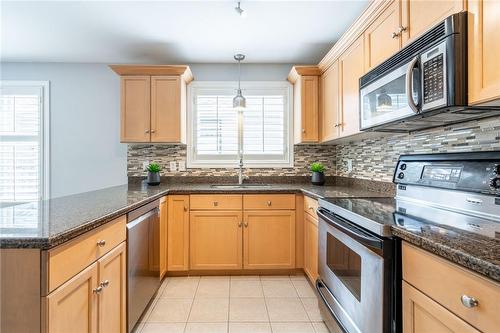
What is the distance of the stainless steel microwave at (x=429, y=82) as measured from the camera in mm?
1109

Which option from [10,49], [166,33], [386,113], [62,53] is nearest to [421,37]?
[386,113]

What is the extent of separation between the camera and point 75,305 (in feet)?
3.66

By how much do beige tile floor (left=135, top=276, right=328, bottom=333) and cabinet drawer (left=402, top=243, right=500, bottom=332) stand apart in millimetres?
1155

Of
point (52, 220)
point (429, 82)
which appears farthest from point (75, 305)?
point (429, 82)

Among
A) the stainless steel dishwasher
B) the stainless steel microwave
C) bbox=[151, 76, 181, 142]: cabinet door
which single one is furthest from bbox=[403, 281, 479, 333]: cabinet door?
bbox=[151, 76, 181, 142]: cabinet door

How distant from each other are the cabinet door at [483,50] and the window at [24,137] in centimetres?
397

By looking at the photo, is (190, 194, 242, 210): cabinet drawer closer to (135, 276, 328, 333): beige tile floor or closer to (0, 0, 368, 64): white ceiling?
(135, 276, 328, 333): beige tile floor

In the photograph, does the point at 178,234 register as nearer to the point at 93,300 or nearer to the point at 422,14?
the point at 93,300

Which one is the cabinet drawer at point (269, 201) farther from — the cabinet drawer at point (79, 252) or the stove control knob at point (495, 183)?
the stove control knob at point (495, 183)

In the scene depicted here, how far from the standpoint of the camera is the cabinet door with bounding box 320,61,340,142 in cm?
254

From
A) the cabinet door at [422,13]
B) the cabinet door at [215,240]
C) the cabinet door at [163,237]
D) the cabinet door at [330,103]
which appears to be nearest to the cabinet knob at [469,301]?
the cabinet door at [422,13]

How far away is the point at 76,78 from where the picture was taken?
3354 mm

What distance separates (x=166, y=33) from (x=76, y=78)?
1487mm

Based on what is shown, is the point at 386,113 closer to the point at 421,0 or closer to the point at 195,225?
the point at 421,0
